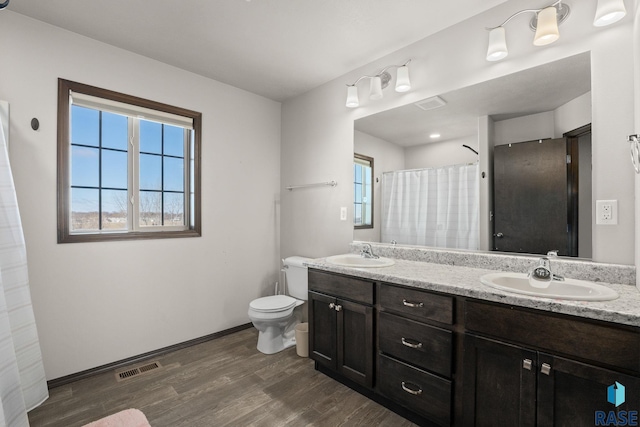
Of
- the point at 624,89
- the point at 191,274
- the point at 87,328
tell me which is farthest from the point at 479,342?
the point at 87,328

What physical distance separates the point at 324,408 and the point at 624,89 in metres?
2.43

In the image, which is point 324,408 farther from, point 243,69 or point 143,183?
point 243,69

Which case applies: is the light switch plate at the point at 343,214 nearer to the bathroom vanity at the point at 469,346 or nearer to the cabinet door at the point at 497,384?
the bathroom vanity at the point at 469,346


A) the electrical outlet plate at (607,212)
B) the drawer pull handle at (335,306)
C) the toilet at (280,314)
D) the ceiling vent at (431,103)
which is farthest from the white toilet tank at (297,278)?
the electrical outlet plate at (607,212)

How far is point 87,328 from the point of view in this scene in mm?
2172

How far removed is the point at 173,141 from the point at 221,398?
223cm

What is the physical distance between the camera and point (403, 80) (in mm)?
2172

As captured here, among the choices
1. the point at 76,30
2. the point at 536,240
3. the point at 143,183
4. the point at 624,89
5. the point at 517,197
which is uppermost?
the point at 76,30

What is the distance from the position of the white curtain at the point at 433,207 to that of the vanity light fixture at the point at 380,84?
0.66 m

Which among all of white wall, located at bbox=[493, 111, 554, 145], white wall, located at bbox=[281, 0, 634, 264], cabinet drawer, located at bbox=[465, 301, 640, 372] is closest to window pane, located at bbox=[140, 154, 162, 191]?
white wall, located at bbox=[281, 0, 634, 264]

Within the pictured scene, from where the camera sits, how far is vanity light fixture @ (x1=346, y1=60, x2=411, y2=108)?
2180 millimetres

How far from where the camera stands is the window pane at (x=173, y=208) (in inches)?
106

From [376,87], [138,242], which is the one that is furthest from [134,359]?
[376,87]

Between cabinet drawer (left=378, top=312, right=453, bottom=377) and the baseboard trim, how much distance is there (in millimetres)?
1811
